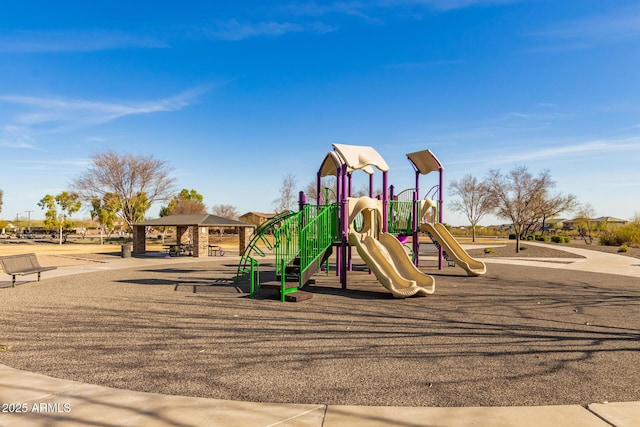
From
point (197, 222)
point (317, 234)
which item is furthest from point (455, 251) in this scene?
point (197, 222)

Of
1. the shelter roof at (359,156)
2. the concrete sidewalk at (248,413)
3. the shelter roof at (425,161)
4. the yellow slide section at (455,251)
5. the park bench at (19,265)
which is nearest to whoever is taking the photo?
the concrete sidewalk at (248,413)

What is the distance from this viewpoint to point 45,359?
5133 millimetres

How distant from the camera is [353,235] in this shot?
11.7 metres

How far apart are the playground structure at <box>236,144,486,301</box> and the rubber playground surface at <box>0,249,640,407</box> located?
0.69 meters

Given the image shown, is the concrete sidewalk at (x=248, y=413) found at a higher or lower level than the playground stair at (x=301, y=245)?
lower

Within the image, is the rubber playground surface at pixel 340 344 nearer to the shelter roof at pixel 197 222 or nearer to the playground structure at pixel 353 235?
the playground structure at pixel 353 235

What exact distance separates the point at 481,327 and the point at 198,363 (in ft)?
15.8

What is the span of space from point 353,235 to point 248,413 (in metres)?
8.38

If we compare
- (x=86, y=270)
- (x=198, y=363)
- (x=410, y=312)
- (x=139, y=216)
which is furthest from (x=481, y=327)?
(x=139, y=216)

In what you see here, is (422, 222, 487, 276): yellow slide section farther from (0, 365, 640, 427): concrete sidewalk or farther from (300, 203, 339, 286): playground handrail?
(0, 365, 640, 427): concrete sidewalk

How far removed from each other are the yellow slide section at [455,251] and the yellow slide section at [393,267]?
3.93m

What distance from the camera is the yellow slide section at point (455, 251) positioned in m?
14.6

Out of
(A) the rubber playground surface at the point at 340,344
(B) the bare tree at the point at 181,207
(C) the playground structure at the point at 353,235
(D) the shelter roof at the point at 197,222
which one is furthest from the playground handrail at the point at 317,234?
(B) the bare tree at the point at 181,207

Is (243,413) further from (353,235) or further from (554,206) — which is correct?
(554,206)
